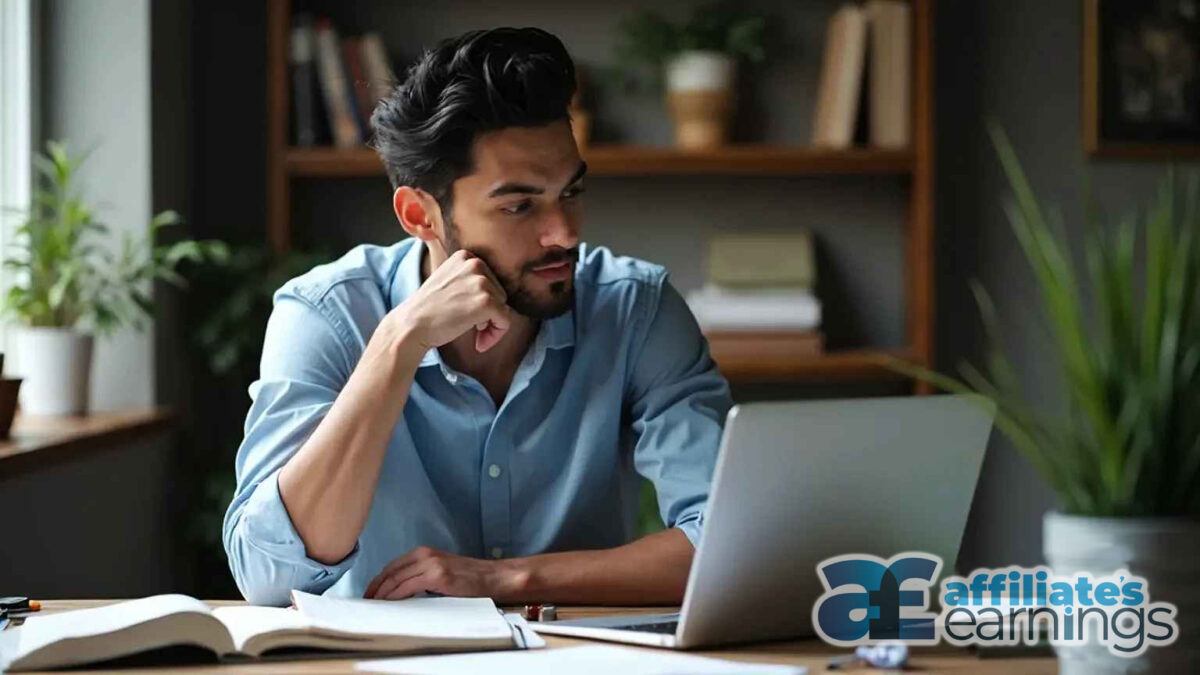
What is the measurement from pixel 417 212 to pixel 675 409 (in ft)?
1.41

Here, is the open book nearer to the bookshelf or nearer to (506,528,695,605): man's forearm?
(506,528,695,605): man's forearm

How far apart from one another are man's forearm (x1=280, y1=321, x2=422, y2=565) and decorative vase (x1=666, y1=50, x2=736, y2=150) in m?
1.85

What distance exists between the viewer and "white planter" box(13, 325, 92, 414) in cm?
293

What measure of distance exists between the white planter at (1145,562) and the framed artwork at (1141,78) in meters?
2.86

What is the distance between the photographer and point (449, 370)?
2035 millimetres

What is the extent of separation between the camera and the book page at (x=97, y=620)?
4.42ft

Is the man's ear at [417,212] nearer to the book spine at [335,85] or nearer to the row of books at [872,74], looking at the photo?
the book spine at [335,85]

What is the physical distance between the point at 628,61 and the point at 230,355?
115 centimetres

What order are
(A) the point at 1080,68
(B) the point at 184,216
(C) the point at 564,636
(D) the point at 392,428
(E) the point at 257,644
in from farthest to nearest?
(A) the point at 1080,68 → (B) the point at 184,216 → (D) the point at 392,428 → (C) the point at 564,636 → (E) the point at 257,644

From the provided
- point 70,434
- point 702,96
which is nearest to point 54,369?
point 70,434

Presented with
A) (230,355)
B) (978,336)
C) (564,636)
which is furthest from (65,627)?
(978,336)

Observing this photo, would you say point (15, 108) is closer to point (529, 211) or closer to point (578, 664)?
point (529, 211)

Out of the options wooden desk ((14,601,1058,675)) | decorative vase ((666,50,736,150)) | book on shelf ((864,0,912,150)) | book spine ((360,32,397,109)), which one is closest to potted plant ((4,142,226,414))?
book spine ((360,32,397,109))

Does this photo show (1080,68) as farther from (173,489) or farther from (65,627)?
(65,627)
